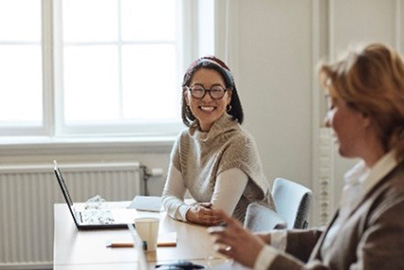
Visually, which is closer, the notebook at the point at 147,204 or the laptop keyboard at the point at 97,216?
the laptop keyboard at the point at 97,216

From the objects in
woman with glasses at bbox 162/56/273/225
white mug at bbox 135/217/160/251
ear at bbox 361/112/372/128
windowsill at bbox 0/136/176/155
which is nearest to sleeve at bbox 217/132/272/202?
woman with glasses at bbox 162/56/273/225

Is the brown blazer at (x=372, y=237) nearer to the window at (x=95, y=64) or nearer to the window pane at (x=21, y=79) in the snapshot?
the window at (x=95, y=64)

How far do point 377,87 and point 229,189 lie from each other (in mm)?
1251

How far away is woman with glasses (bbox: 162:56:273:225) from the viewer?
2707 millimetres

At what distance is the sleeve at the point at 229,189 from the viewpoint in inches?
105

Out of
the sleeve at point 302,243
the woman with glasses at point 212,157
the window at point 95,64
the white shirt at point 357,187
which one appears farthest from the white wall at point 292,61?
the white shirt at point 357,187

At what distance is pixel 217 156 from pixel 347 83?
52.4 inches

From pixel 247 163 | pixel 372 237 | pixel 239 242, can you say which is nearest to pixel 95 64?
pixel 247 163

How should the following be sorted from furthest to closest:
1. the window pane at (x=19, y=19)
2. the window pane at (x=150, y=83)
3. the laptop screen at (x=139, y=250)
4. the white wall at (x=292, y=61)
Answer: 1. the window pane at (x=150, y=83)
2. the window pane at (x=19, y=19)
3. the white wall at (x=292, y=61)
4. the laptop screen at (x=139, y=250)

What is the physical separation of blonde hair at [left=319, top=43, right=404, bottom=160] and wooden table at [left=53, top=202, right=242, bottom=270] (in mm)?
661

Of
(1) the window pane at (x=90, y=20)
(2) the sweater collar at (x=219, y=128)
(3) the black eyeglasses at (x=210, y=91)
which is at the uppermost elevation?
(1) the window pane at (x=90, y=20)

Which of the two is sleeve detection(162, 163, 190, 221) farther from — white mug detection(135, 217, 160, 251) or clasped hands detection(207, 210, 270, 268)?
clasped hands detection(207, 210, 270, 268)

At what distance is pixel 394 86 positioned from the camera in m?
1.51

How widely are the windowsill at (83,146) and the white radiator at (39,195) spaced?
0.35ft
